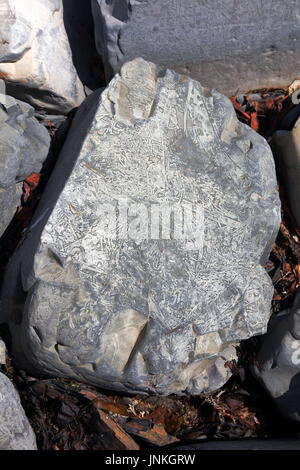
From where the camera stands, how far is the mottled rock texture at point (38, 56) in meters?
2.18

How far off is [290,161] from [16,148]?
982mm

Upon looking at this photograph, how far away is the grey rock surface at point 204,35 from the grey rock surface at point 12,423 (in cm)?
120

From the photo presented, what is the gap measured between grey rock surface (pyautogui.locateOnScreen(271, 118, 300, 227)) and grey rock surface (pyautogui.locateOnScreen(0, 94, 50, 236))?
86cm

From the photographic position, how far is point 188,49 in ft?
7.65

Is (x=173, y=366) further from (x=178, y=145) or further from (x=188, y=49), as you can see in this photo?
(x=188, y=49)

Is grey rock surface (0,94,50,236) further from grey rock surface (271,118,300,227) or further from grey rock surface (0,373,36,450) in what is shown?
grey rock surface (271,118,300,227)

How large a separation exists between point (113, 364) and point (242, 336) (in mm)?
426

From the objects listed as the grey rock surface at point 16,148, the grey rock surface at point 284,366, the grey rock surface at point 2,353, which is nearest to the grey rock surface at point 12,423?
the grey rock surface at point 2,353

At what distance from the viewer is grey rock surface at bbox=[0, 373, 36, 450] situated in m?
1.93

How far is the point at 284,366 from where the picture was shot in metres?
2.11

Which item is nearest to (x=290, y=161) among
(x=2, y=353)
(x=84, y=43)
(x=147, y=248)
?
(x=147, y=248)

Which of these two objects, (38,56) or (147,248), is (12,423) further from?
(38,56)

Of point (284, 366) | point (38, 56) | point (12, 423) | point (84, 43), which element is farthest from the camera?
point (84, 43)
